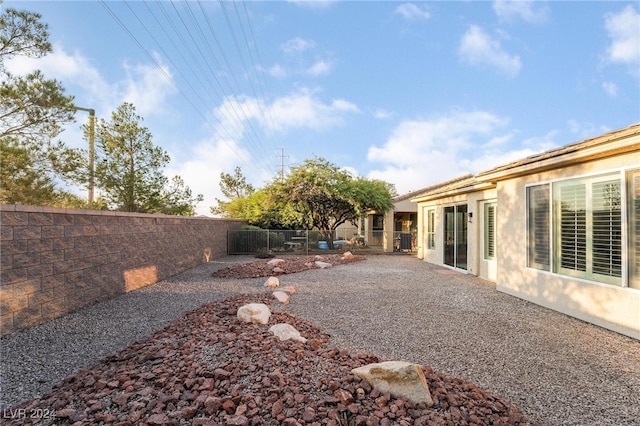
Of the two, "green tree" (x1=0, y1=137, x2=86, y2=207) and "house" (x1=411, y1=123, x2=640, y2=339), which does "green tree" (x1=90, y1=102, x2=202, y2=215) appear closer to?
"green tree" (x1=0, y1=137, x2=86, y2=207)

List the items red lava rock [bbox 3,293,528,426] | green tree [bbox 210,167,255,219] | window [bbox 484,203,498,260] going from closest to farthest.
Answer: red lava rock [bbox 3,293,528,426] < window [bbox 484,203,498,260] < green tree [bbox 210,167,255,219]

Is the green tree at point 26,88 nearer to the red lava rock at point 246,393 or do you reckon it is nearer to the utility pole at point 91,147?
the utility pole at point 91,147

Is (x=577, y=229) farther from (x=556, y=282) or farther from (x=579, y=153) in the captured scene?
(x=579, y=153)

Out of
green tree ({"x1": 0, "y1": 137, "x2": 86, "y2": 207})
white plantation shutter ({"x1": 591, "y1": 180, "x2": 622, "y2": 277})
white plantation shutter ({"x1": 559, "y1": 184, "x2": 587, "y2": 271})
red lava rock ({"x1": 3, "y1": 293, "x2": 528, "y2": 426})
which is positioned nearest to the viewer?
red lava rock ({"x1": 3, "y1": 293, "x2": 528, "y2": 426})

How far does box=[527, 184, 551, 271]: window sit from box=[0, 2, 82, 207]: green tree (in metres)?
13.1

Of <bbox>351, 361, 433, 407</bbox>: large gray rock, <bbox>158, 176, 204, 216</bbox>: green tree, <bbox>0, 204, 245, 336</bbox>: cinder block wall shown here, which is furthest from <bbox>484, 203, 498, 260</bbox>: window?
<bbox>158, 176, 204, 216</bbox>: green tree

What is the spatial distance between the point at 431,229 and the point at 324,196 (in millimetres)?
6036

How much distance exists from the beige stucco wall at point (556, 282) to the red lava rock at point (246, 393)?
3522 millimetres

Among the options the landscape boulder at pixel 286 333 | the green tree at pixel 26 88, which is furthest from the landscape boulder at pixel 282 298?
the green tree at pixel 26 88

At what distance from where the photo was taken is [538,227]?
6441mm

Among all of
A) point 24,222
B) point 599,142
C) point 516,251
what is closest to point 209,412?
point 24,222

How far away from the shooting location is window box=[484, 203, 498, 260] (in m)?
9.01

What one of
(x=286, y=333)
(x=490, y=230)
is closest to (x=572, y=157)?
(x=490, y=230)

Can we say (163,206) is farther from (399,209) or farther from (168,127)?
(399,209)
